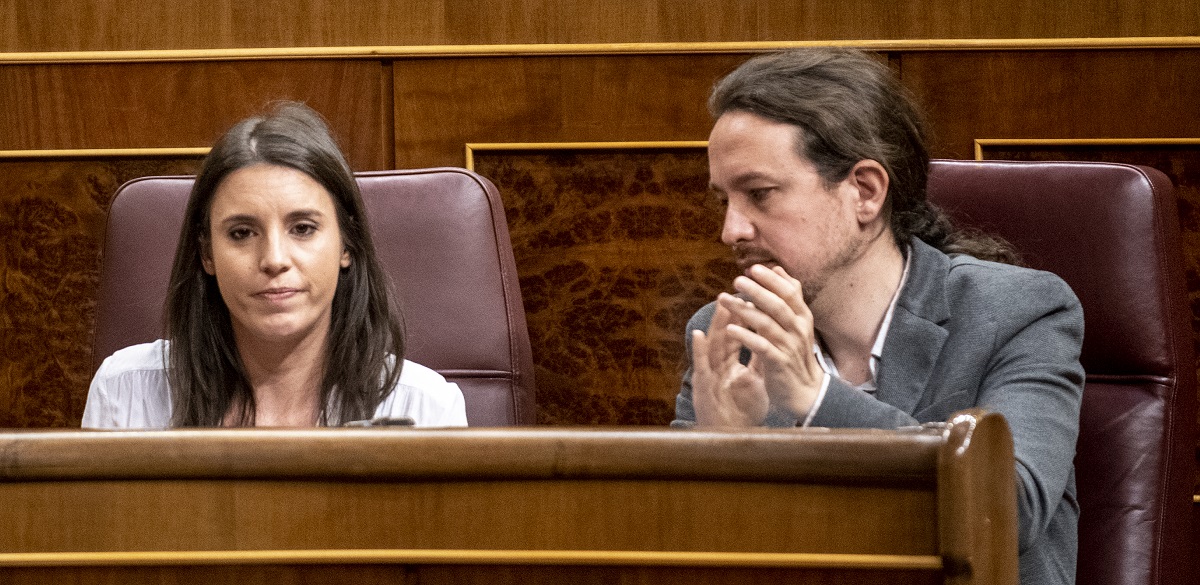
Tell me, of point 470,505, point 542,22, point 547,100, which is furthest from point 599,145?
point 470,505

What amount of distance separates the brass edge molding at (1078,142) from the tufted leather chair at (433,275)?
2.86 feet

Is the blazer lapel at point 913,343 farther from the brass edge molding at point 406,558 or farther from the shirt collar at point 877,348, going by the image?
the brass edge molding at point 406,558

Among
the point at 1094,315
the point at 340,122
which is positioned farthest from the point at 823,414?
the point at 340,122

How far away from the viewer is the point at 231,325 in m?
1.52

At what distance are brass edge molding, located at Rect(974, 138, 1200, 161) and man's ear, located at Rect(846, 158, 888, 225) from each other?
2.37ft

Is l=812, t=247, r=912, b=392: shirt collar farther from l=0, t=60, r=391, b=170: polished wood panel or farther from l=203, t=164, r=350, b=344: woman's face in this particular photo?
l=0, t=60, r=391, b=170: polished wood panel

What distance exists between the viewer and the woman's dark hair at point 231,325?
1452 mm

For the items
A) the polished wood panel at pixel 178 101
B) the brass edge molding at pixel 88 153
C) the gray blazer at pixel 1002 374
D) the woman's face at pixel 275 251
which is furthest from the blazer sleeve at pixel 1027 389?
the brass edge molding at pixel 88 153

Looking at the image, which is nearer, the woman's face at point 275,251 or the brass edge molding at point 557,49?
the woman's face at point 275,251

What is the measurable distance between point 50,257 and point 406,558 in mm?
1690

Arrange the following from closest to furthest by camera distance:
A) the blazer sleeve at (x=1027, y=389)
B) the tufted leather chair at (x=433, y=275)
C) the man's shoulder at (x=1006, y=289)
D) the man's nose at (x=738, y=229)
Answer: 1. the blazer sleeve at (x=1027, y=389)
2. the man's shoulder at (x=1006, y=289)
3. the man's nose at (x=738, y=229)
4. the tufted leather chair at (x=433, y=275)

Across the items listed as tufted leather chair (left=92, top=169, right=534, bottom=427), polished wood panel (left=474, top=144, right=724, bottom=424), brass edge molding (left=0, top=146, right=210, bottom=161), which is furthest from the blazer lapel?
brass edge molding (left=0, top=146, right=210, bottom=161)

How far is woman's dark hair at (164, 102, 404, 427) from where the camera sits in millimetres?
1452

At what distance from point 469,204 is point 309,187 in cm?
22
